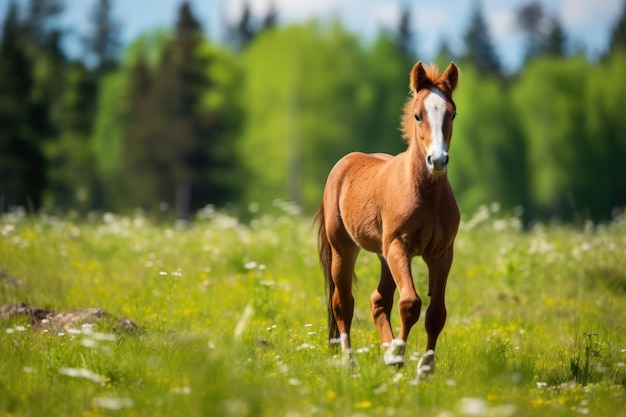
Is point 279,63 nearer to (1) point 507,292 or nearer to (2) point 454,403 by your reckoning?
(1) point 507,292

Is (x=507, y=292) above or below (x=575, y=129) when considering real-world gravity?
below

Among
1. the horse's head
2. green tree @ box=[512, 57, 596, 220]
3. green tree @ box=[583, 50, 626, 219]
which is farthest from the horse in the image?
green tree @ box=[583, 50, 626, 219]

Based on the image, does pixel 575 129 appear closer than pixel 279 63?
No

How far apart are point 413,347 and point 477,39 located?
53646mm

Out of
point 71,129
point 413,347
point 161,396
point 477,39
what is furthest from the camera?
point 477,39

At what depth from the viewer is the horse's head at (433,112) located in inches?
234

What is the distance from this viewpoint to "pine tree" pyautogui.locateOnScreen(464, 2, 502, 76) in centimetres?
5853

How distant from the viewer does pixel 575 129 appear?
152ft

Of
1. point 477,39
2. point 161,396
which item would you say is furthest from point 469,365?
point 477,39

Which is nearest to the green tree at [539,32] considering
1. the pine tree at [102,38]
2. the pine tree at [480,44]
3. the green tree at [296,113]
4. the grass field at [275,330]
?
the pine tree at [480,44]

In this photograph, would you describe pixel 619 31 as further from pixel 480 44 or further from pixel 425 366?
pixel 425 366

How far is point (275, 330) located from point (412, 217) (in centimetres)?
271

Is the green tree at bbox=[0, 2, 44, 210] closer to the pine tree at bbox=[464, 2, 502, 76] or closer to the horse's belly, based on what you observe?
the horse's belly

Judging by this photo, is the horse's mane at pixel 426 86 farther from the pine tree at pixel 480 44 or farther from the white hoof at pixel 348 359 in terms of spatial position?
the pine tree at pixel 480 44
